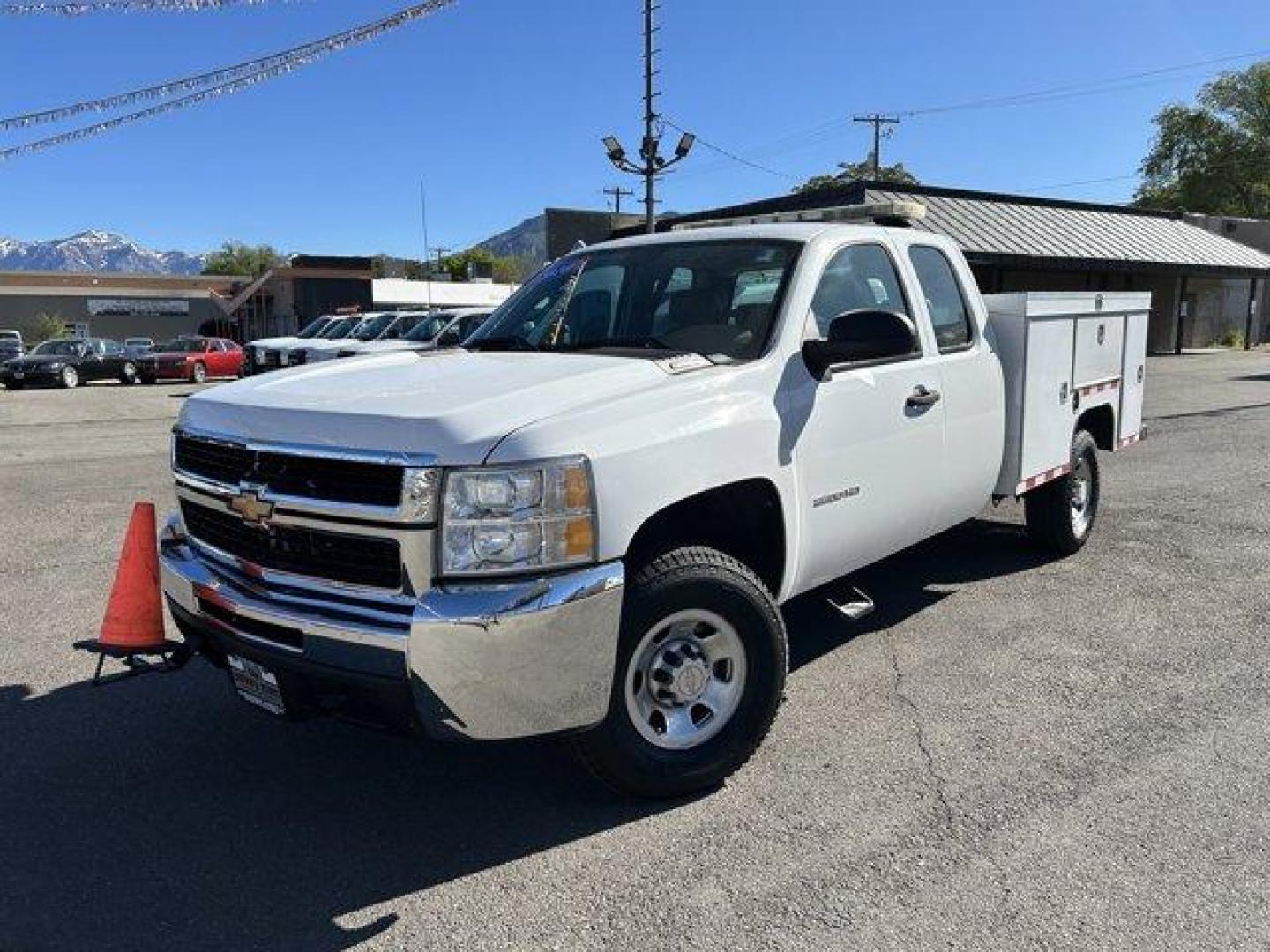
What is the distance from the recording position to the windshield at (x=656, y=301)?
13.0 feet

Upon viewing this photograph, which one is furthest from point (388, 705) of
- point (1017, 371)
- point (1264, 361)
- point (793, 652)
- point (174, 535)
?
point (1264, 361)

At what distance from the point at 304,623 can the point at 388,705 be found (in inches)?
14.9

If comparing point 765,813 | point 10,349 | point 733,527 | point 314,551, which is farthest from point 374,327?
point 765,813

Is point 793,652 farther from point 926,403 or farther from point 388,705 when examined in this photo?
point 388,705

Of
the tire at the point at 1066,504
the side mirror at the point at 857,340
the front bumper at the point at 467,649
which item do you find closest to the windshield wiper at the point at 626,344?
the side mirror at the point at 857,340

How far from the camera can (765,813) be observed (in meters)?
3.41

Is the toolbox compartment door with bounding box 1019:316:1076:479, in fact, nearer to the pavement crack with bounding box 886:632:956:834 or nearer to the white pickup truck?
the white pickup truck

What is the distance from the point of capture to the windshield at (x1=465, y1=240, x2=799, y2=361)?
3.98 meters

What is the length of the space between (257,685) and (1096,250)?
30695 mm

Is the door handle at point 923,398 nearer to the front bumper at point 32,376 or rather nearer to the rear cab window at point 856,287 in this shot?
the rear cab window at point 856,287

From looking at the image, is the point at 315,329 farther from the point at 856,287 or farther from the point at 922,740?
the point at 922,740

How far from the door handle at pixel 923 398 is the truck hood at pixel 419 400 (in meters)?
1.40

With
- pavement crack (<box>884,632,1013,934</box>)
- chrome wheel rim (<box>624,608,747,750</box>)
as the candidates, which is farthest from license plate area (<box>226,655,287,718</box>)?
pavement crack (<box>884,632,1013,934</box>)

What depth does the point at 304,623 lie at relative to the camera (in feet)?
9.84
